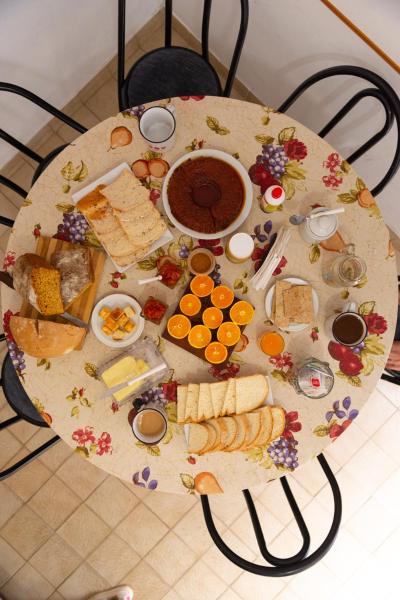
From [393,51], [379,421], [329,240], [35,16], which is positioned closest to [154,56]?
[35,16]

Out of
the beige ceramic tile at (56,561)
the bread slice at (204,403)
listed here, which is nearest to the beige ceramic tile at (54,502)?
the beige ceramic tile at (56,561)

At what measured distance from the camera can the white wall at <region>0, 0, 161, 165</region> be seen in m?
2.04

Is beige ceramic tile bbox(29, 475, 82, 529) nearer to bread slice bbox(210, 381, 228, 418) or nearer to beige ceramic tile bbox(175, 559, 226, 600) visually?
beige ceramic tile bbox(175, 559, 226, 600)

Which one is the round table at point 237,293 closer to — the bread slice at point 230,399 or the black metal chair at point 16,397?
the bread slice at point 230,399

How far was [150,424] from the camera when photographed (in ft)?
5.65

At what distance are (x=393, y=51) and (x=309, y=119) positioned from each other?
748 mm

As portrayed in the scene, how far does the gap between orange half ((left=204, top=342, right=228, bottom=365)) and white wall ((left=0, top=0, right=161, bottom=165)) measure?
1.51 meters

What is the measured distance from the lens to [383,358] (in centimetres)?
179

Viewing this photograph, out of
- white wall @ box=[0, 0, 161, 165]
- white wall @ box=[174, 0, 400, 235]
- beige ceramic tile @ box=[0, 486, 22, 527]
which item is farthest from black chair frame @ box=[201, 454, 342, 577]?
white wall @ box=[0, 0, 161, 165]

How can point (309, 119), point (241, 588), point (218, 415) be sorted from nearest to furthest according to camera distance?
point (218, 415)
point (309, 119)
point (241, 588)

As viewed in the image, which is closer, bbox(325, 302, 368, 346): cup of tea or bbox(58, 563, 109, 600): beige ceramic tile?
bbox(325, 302, 368, 346): cup of tea

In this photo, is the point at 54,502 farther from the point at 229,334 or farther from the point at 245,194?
the point at 245,194

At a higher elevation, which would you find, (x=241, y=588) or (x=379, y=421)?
(x=379, y=421)

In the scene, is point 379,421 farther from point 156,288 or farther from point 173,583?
point 156,288
